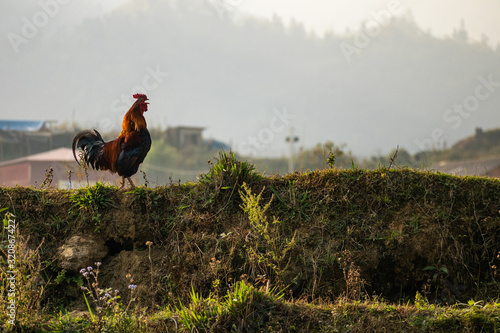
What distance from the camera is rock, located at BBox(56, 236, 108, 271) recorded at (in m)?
6.00

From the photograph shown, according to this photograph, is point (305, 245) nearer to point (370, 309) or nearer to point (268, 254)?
point (268, 254)

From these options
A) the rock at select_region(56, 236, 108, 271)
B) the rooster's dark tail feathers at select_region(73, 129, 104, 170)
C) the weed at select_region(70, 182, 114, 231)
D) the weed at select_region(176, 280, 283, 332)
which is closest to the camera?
the weed at select_region(176, 280, 283, 332)

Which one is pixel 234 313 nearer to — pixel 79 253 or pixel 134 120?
pixel 79 253

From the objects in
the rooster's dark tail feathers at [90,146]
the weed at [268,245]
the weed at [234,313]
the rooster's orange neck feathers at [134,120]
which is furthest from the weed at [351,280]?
the rooster's dark tail feathers at [90,146]

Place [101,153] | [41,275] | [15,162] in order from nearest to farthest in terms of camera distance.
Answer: [41,275]
[101,153]
[15,162]

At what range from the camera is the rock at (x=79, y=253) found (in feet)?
19.7

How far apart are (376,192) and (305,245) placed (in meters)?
1.22

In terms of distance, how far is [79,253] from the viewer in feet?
19.9

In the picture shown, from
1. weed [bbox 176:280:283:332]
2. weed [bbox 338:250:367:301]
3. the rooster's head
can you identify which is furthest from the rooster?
weed [bbox 338:250:367:301]

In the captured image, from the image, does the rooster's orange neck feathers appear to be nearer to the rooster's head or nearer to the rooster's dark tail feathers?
the rooster's head

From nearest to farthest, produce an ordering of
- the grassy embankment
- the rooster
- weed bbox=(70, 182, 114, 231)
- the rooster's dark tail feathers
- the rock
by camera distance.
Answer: the grassy embankment → the rock → weed bbox=(70, 182, 114, 231) → the rooster → the rooster's dark tail feathers

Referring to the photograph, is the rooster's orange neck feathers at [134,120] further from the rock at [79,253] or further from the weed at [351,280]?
the weed at [351,280]

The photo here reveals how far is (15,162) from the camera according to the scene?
97.8 feet

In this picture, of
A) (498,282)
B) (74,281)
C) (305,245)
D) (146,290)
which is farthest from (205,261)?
(498,282)
